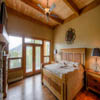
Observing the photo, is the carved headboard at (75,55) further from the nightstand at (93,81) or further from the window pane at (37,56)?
the window pane at (37,56)

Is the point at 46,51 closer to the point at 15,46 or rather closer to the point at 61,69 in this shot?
the point at 15,46

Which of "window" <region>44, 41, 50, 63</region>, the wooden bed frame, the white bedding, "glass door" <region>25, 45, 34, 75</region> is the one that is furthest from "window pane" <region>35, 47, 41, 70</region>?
the wooden bed frame

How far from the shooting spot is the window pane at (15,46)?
3178mm

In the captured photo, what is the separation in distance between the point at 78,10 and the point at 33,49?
343 centimetres

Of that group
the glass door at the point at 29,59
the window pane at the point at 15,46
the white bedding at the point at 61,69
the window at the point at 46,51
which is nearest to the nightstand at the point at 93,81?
the white bedding at the point at 61,69

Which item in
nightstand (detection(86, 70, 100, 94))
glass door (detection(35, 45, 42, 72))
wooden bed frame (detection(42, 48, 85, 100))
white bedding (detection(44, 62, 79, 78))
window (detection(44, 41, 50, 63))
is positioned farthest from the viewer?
window (detection(44, 41, 50, 63))

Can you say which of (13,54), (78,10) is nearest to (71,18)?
(78,10)

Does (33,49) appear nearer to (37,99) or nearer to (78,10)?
(37,99)

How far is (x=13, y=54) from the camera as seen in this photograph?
3240 millimetres

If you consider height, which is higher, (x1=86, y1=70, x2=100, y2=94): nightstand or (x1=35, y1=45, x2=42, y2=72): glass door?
(x1=35, y1=45, x2=42, y2=72): glass door

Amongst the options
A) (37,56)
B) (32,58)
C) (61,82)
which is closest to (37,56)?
(37,56)

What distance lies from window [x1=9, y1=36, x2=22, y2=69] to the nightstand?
353 centimetres

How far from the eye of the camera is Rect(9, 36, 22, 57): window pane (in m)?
3.18

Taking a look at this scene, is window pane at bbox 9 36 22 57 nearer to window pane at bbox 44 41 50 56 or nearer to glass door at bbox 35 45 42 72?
glass door at bbox 35 45 42 72
